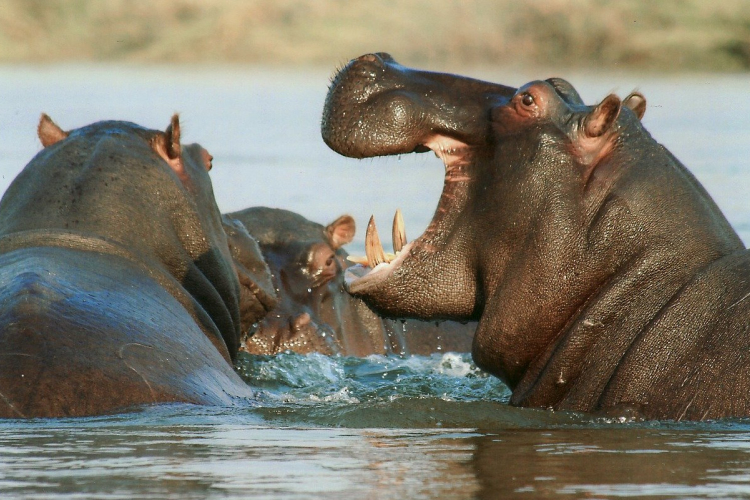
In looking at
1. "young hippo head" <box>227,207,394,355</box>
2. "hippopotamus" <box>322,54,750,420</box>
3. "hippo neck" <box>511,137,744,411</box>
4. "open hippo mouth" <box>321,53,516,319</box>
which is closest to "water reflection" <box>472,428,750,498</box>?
"hippopotamus" <box>322,54,750,420</box>

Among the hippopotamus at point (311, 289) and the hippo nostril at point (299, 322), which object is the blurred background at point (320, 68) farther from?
the hippo nostril at point (299, 322)

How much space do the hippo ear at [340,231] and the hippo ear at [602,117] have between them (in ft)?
15.0

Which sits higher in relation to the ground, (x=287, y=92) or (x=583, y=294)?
(x=287, y=92)

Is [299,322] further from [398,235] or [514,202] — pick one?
[514,202]

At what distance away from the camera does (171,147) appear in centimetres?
671

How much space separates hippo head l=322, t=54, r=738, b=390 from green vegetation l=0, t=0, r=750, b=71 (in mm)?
45899

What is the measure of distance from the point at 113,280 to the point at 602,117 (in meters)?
2.04

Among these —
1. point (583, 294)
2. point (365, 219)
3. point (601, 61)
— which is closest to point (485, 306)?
point (583, 294)

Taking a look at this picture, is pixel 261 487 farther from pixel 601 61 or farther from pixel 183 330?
pixel 601 61

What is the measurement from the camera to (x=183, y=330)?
18.6ft

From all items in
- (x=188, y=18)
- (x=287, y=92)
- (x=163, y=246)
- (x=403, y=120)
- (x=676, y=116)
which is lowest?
(x=163, y=246)

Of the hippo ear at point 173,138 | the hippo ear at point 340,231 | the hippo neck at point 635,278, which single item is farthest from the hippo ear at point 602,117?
the hippo ear at point 340,231

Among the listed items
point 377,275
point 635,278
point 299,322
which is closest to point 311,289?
point 299,322

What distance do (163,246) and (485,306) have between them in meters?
1.71
